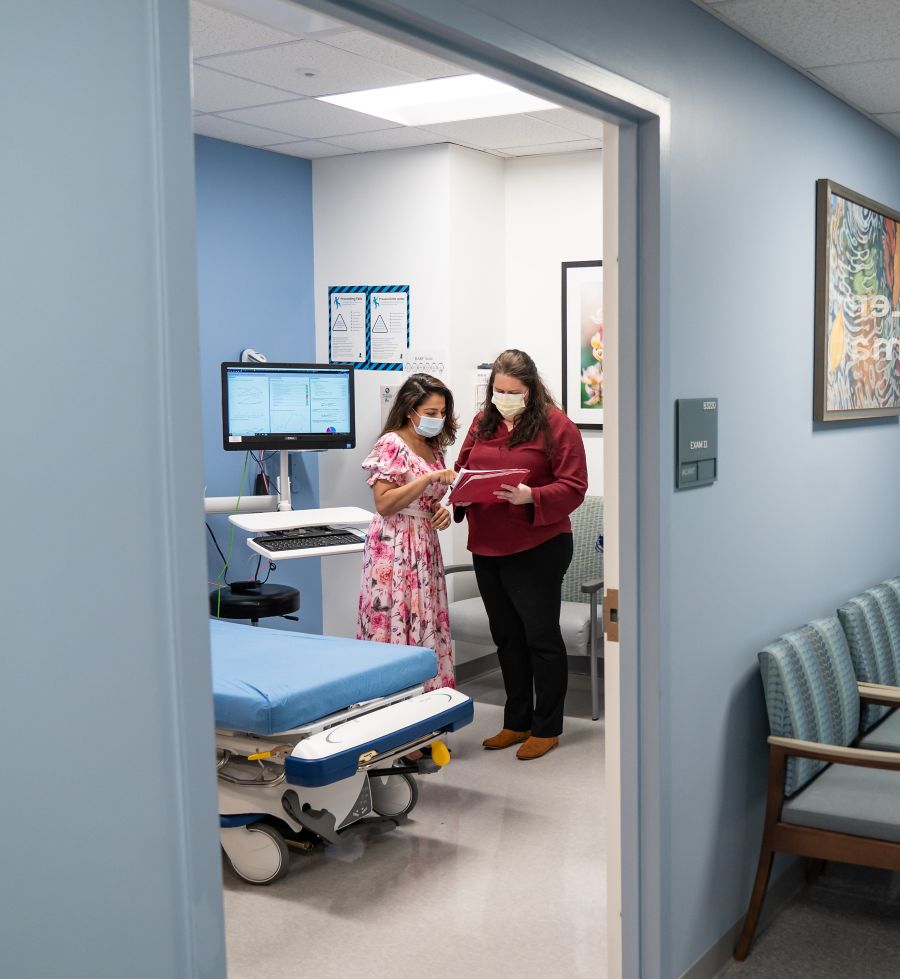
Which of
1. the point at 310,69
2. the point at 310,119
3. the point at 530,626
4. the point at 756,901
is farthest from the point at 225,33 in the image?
the point at 756,901

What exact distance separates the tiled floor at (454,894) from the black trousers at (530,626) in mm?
280

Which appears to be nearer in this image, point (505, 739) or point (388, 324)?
point (505, 739)

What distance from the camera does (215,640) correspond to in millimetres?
3504

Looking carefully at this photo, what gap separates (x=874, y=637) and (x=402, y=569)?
1.54 meters

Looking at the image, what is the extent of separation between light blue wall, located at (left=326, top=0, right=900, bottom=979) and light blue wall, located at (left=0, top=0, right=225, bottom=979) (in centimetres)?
91

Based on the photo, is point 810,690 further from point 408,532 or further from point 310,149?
point 310,149

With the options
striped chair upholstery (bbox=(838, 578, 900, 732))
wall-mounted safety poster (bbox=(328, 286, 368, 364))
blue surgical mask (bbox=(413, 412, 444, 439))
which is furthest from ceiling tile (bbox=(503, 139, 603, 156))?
striped chair upholstery (bbox=(838, 578, 900, 732))

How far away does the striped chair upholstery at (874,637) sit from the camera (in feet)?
10.5

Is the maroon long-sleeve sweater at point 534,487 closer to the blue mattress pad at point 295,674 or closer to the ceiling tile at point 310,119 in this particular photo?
the blue mattress pad at point 295,674

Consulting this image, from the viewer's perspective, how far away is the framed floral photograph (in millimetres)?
4875

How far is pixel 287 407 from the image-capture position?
14.6 ft

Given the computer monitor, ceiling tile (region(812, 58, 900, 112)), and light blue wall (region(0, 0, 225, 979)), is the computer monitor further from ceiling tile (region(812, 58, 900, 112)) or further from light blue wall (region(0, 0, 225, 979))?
light blue wall (region(0, 0, 225, 979))

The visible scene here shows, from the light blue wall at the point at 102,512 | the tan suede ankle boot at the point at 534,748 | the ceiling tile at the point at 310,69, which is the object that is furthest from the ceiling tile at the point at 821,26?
the tan suede ankle boot at the point at 534,748

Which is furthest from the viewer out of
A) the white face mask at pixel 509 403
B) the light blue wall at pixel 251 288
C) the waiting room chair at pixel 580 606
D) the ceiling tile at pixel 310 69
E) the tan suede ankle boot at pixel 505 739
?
the light blue wall at pixel 251 288
